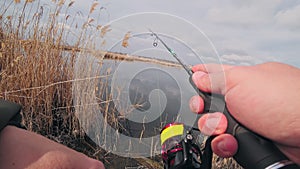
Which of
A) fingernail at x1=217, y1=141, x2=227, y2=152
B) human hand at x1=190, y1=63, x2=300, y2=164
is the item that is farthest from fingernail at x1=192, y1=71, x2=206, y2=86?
fingernail at x1=217, y1=141, x2=227, y2=152

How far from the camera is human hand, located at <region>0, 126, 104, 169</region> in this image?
57 centimetres

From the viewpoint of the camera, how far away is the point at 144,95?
0.98 m

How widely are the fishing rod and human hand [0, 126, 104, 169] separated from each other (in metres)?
0.34

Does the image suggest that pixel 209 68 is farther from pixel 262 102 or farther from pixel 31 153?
pixel 31 153

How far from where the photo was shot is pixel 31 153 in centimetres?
59

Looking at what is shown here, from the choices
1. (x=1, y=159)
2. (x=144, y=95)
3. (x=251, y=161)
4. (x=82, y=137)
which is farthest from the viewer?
(x=82, y=137)

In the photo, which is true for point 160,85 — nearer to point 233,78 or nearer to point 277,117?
point 233,78

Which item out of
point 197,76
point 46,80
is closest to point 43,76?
point 46,80

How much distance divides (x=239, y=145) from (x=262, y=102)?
0.60ft

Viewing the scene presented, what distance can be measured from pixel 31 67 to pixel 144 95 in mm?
1706

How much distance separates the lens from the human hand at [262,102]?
912 millimetres

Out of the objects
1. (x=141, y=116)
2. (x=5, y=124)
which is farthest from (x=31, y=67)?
(x=5, y=124)

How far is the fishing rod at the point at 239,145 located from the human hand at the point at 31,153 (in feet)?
1.12

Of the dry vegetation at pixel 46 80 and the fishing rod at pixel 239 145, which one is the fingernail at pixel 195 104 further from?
the dry vegetation at pixel 46 80
